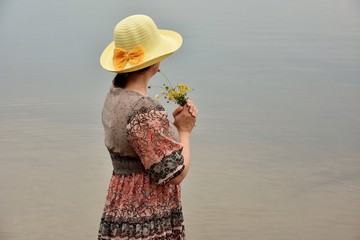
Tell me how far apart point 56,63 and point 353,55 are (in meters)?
2.03

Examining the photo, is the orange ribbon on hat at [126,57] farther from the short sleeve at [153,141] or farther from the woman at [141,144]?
the short sleeve at [153,141]

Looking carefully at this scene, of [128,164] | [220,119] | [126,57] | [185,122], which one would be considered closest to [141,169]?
[128,164]

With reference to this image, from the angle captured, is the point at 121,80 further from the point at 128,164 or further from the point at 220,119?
the point at 220,119

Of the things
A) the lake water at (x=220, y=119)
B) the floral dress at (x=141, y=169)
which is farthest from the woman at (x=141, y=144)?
the lake water at (x=220, y=119)

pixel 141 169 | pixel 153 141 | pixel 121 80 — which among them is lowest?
pixel 141 169

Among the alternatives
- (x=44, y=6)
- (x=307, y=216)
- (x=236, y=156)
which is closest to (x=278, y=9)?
(x=44, y=6)

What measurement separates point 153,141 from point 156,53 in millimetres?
258

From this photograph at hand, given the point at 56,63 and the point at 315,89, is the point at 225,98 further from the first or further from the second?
the point at 56,63

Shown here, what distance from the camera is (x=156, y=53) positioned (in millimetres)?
2758

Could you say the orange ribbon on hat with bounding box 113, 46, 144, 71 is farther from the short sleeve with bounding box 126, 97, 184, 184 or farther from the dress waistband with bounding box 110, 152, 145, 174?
the dress waistband with bounding box 110, 152, 145, 174

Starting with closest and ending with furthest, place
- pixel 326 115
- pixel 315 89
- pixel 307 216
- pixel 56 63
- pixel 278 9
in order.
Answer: pixel 307 216, pixel 326 115, pixel 315 89, pixel 56 63, pixel 278 9

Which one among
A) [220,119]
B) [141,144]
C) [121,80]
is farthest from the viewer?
[220,119]

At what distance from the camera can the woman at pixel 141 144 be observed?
8.79 feet

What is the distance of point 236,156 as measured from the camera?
4965mm
